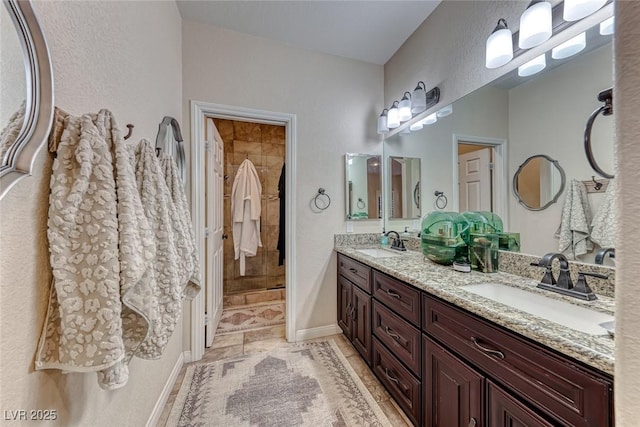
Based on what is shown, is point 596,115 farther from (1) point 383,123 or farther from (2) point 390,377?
(2) point 390,377

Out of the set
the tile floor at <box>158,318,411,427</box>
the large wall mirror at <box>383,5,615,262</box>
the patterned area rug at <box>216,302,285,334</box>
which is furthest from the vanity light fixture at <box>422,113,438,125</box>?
the patterned area rug at <box>216,302,285,334</box>

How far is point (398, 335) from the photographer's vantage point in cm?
137

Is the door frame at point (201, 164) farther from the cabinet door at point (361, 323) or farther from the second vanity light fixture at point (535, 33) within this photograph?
the second vanity light fixture at point (535, 33)

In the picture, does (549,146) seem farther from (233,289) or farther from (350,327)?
(233,289)

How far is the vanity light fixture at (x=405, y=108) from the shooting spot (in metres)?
2.06

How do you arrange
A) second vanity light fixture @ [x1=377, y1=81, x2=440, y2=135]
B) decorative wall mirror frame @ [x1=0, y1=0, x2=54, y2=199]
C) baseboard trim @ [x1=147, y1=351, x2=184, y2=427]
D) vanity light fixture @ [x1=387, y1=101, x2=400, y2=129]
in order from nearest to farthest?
decorative wall mirror frame @ [x1=0, y1=0, x2=54, y2=199] → baseboard trim @ [x1=147, y1=351, x2=184, y2=427] → second vanity light fixture @ [x1=377, y1=81, x2=440, y2=135] → vanity light fixture @ [x1=387, y1=101, x2=400, y2=129]

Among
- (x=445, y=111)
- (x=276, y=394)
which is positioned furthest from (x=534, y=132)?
(x=276, y=394)

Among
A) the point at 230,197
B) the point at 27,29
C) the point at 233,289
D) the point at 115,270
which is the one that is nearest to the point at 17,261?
the point at 115,270

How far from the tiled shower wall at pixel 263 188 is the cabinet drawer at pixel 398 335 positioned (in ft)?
7.42

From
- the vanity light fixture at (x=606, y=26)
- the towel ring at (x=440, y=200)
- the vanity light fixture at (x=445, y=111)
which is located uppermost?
the vanity light fixture at (x=445, y=111)

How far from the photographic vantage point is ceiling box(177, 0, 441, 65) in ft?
5.70

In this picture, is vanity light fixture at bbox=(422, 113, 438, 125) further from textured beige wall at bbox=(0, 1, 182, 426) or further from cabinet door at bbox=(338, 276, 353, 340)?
textured beige wall at bbox=(0, 1, 182, 426)

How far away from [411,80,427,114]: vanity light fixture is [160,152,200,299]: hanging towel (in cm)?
179

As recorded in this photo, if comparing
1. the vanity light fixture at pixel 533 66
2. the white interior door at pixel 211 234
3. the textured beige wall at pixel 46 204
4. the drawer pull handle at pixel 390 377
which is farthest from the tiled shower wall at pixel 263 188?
the vanity light fixture at pixel 533 66
